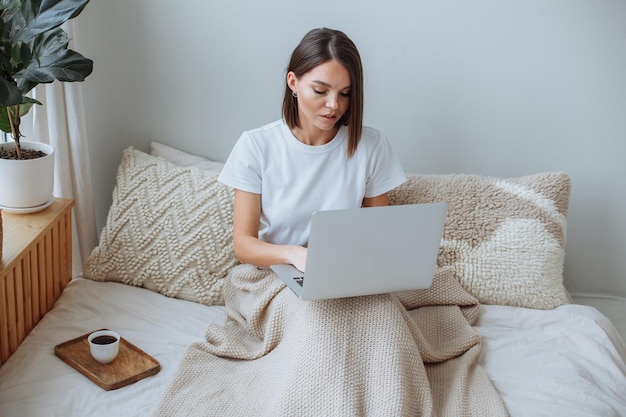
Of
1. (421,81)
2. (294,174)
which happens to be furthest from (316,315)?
(421,81)

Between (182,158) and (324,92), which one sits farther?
(182,158)

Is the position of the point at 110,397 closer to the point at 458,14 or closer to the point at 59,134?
the point at 59,134

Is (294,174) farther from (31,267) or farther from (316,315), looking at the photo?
(31,267)

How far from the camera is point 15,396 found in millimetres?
1591

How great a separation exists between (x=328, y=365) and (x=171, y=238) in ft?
2.36

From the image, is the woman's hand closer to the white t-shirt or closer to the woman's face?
the white t-shirt

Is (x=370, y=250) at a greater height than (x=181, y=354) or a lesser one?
greater

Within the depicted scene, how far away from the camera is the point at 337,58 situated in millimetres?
1730

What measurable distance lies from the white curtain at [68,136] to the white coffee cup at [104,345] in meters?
0.54

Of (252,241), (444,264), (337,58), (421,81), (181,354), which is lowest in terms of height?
(181,354)

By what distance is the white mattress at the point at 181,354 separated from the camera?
1602 mm

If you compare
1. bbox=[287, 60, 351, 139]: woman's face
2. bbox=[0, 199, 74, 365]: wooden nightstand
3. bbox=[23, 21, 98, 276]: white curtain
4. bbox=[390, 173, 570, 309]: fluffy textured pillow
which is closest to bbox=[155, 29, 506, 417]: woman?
bbox=[287, 60, 351, 139]: woman's face

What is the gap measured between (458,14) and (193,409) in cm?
134

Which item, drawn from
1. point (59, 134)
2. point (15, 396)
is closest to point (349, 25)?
point (59, 134)
